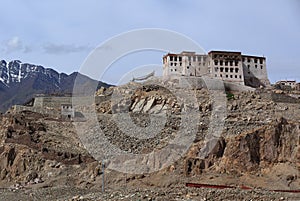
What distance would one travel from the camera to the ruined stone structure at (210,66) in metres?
60.2

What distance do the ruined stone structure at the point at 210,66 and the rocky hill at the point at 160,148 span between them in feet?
23.3

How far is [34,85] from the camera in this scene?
7795 inches

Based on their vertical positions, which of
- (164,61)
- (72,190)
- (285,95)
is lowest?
(72,190)

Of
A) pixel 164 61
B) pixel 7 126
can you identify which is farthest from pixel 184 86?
pixel 7 126

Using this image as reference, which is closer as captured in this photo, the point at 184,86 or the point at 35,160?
the point at 35,160

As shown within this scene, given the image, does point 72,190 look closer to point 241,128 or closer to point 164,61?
point 241,128

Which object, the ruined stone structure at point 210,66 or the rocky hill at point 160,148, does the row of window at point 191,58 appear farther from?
the rocky hill at point 160,148

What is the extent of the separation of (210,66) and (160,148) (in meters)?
29.4

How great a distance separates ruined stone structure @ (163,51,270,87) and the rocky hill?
7.09 metres

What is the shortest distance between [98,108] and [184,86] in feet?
35.1

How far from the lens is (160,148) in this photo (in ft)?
110

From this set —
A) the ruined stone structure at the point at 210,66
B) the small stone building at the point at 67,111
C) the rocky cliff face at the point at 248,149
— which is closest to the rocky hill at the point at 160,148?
the rocky cliff face at the point at 248,149

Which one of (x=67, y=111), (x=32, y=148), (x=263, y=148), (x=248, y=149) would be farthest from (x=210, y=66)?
(x=248, y=149)

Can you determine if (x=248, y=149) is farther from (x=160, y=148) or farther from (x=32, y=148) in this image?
(x=32, y=148)
